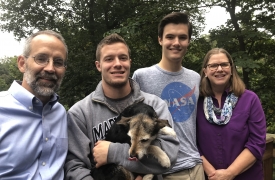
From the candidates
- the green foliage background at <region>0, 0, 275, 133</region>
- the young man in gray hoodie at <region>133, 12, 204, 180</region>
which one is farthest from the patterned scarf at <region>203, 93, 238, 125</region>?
the green foliage background at <region>0, 0, 275, 133</region>

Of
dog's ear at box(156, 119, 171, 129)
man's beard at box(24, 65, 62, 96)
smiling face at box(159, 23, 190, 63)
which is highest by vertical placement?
smiling face at box(159, 23, 190, 63)

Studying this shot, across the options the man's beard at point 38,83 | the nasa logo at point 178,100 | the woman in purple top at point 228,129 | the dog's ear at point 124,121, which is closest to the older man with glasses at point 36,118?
the man's beard at point 38,83

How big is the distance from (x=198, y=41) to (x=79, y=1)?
309 inches

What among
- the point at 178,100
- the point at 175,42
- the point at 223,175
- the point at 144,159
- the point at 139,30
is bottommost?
the point at 223,175

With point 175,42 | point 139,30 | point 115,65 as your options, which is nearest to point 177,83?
point 175,42

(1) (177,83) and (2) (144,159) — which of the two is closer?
(2) (144,159)

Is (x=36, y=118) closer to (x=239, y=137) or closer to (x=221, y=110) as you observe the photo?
(x=221, y=110)

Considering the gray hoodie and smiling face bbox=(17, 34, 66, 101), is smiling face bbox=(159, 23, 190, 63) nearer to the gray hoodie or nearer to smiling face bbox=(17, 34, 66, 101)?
the gray hoodie

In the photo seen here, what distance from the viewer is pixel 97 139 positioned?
9.22ft

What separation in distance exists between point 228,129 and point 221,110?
0.27 m

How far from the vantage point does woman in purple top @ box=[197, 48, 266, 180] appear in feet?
10.8

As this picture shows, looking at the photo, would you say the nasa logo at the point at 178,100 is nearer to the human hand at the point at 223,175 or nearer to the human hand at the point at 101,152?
the human hand at the point at 223,175

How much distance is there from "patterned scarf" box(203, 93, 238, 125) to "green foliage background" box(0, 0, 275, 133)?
3.22m

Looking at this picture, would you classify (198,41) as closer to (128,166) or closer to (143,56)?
(143,56)
